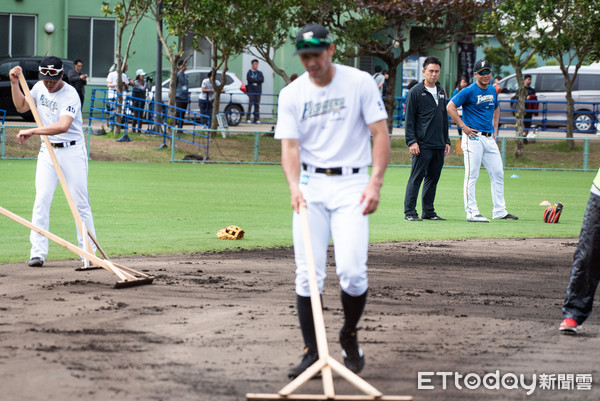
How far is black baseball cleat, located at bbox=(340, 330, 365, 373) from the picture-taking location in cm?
574

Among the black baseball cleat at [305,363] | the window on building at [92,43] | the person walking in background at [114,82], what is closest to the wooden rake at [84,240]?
the black baseball cleat at [305,363]

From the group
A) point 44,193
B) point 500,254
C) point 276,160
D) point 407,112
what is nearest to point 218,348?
point 44,193

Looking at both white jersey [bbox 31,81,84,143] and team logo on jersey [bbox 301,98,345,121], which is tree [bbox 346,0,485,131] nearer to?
white jersey [bbox 31,81,84,143]

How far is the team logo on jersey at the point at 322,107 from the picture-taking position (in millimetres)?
5648

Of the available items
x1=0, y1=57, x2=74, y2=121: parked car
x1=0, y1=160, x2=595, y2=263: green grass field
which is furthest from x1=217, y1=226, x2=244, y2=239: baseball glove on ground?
x1=0, y1=57, x2=74, y2=121: parked car

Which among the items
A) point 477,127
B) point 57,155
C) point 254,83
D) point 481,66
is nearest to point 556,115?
point 254,83

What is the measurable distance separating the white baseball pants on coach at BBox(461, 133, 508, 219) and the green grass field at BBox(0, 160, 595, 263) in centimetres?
45

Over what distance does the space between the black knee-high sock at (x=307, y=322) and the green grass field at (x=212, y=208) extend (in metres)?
5.07

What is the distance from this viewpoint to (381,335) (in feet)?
22.0

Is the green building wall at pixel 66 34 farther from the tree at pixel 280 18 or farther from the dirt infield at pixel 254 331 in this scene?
the dirt infield at pixel 254 331

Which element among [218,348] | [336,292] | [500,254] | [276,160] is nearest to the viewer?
[218,348]

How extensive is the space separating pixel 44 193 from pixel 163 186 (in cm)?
904

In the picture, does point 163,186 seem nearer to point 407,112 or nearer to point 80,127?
point 407,112

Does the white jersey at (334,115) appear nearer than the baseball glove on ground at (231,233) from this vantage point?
Yes
